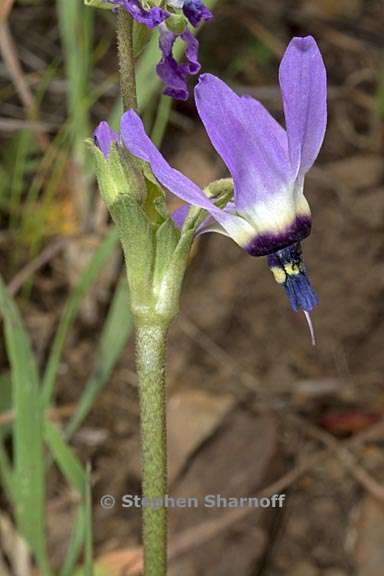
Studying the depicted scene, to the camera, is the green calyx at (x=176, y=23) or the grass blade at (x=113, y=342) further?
the grass blade at (x=113, y=342)

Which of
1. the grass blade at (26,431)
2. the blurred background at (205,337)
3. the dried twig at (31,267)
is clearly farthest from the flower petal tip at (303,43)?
the dried twig at (31,267)

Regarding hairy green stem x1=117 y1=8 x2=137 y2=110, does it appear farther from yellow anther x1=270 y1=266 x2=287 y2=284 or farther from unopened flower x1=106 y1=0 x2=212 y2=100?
yellow anther x1=270 y1=266 x2=287 y2=284

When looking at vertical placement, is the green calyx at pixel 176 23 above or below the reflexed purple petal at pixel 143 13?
below

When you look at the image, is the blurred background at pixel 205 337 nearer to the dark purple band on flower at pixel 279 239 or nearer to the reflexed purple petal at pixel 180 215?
the reflexed purple petal at pixel 180 215

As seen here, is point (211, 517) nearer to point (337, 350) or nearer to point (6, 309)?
point (337, 350)

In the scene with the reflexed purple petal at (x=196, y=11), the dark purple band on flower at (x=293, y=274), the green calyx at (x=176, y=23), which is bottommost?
the dark purple band on flower at (x=293, y=274)

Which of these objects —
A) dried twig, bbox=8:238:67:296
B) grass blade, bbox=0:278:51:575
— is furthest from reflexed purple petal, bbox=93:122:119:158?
dried twig, bbox=8:238:67:296

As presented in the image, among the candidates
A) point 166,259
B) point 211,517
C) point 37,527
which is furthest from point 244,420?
point 166,259
